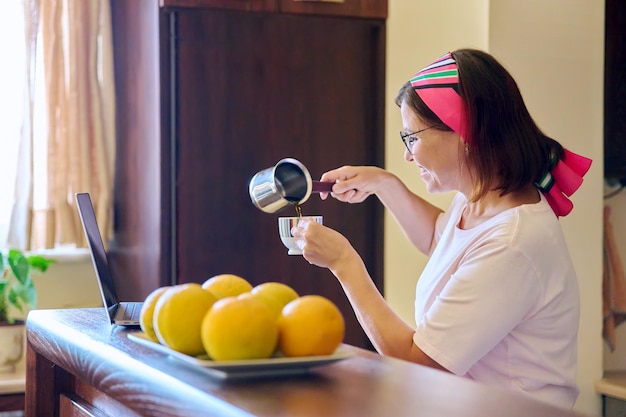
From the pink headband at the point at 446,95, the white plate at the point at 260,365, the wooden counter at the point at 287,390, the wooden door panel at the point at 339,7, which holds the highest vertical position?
the wooden door panel at the point at 339,7

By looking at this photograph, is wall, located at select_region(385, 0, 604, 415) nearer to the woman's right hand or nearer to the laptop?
the woman's right hand

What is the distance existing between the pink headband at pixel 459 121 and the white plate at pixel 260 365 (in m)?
0.75

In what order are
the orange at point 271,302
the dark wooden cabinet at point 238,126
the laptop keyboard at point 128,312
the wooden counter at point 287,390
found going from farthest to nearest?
1. the dark wooden cabinet at point 238,126
2. the laptop keyboard at point 128,312
3. the orange at point 271,302
4. the wooden counter at point 287,390

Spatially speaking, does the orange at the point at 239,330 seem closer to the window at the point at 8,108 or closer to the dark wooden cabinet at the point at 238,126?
the dark wooden cabinet at the point at 238,126

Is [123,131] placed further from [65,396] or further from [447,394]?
[447,394]

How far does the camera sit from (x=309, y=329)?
0.83 m

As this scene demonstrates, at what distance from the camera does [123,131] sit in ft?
9.38

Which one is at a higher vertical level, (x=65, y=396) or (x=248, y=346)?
(x=248, y=346)

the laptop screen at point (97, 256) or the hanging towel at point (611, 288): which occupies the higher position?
the laptop screen at point (97, 256)

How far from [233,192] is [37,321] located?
1200 millimetres

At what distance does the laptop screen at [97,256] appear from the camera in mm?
1327

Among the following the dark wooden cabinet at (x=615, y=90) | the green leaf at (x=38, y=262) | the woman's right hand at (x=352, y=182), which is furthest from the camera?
the dark wooden cabinet at (x=615, y=90)

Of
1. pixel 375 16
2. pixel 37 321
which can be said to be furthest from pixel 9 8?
pixel 37 321

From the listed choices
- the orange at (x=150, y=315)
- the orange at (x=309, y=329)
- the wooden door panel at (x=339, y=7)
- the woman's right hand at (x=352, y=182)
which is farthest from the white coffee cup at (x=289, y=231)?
the wooden door panel at (x=339, y=7)
